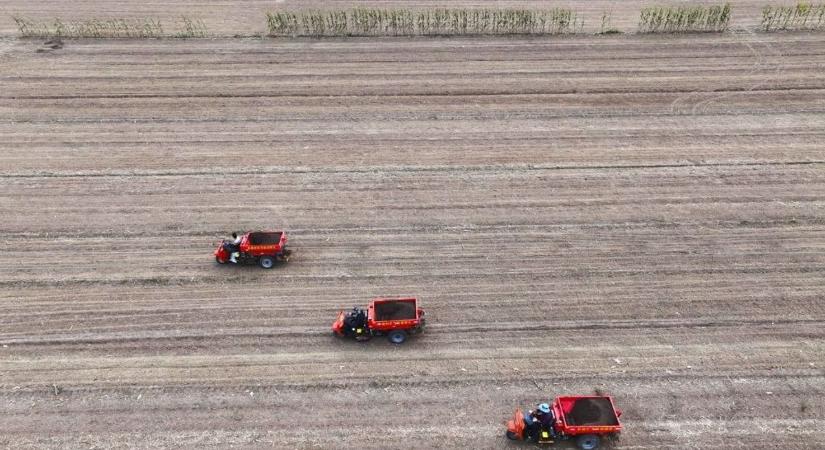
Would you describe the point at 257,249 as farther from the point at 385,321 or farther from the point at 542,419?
the point at 542,419

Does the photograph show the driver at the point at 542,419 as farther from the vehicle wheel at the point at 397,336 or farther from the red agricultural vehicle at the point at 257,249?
the red agricultural vehicle at the point at 257,249

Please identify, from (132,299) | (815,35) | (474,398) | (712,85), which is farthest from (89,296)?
(815,35)

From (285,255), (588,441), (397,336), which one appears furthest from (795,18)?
(285,255)

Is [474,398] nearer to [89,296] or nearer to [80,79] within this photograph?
[89,296]

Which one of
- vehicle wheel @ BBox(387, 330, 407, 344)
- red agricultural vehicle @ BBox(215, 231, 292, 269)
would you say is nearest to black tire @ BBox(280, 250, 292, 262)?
red agricultural vehicle @ BBox(215, 231, 292, 269)

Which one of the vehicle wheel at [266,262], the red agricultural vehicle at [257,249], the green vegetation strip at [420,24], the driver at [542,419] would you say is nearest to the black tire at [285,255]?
the red agricultural vehicle at [257,249]

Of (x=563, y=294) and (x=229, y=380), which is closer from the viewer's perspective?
(x=229, y=380)
